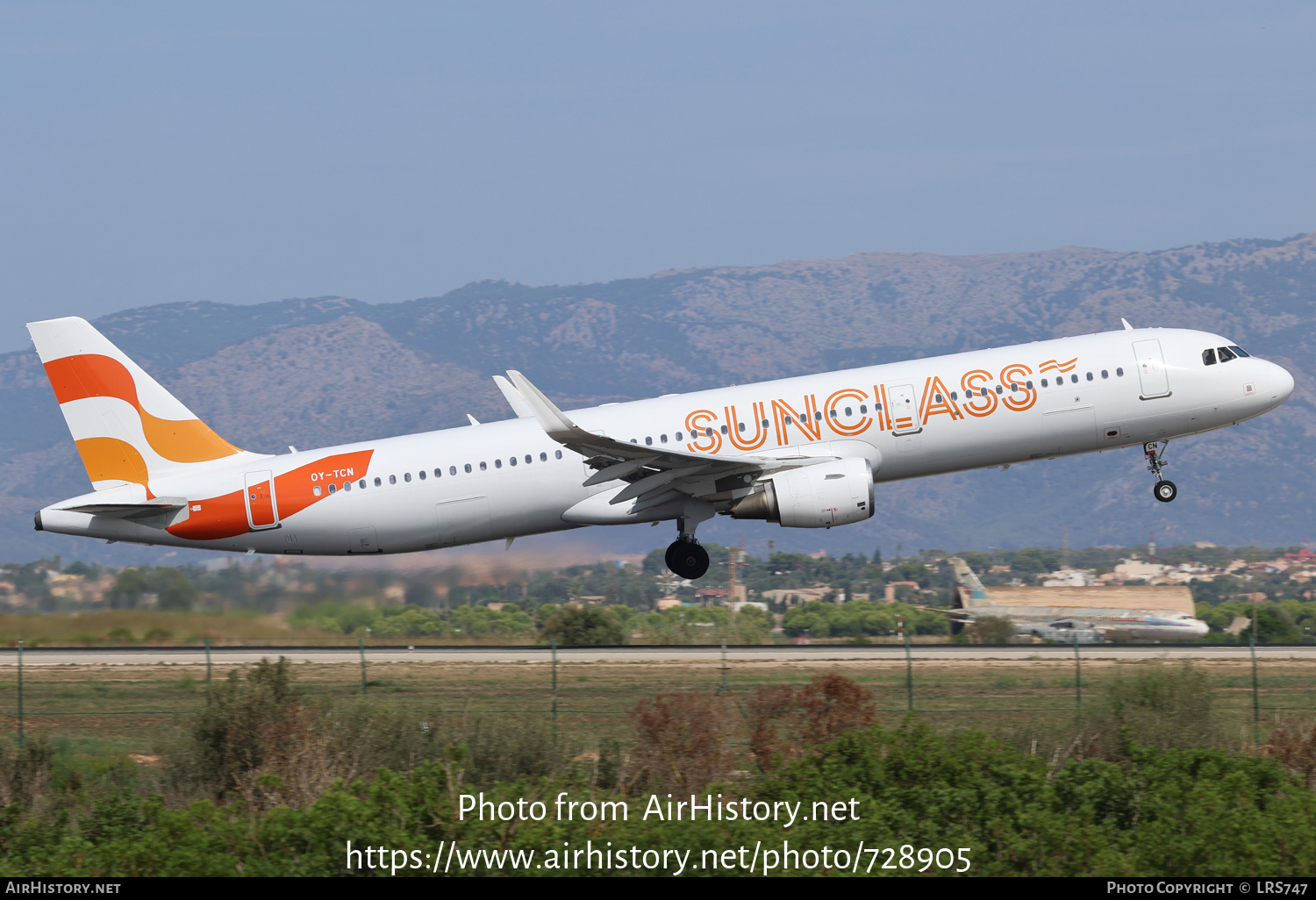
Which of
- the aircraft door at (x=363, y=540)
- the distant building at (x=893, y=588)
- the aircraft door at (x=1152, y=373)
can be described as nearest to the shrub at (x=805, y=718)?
the aircraft door at (x=1152, y=373)

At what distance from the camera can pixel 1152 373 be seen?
3139 centimetres

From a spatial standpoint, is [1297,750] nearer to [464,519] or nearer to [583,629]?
[464,519]

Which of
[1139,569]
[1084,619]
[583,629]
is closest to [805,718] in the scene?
[583,629]

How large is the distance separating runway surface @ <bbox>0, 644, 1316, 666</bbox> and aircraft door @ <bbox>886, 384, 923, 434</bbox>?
21.1 ft

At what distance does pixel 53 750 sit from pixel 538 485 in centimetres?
1306

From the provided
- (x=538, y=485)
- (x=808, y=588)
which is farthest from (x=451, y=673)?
(x=808, y=588)

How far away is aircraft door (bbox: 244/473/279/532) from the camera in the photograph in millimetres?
32531

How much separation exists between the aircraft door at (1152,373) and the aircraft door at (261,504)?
808 inches

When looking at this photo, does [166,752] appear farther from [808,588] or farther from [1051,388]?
[808,588]

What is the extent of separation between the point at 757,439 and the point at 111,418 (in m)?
15.9

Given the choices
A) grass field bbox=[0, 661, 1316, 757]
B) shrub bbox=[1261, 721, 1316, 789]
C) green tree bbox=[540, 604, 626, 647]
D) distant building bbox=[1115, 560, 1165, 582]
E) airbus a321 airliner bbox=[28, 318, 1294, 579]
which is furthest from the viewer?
distant building bbox=[1115, 560, 1165, 582]

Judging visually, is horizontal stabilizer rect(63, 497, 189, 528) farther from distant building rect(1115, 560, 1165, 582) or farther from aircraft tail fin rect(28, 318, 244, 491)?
distant building rect(1115, 560, 1165, 582)

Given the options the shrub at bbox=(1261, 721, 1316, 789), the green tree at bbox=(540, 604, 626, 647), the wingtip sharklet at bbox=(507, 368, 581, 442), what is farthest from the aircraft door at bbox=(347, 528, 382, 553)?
the shrub at bbox=(1261, 721, 1316, 789)

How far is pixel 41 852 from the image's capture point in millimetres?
16484
